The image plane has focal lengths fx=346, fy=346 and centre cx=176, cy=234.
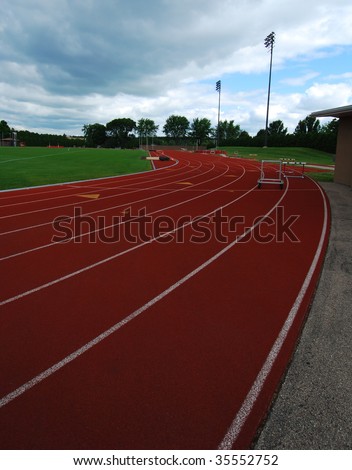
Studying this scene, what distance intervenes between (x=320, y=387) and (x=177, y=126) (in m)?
154

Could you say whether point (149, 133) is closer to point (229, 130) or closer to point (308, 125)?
point (229, 130)

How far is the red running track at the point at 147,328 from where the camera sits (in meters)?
2.87

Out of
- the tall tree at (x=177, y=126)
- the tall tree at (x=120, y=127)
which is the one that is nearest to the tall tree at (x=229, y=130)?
the tall tree at (x=177, y=126)

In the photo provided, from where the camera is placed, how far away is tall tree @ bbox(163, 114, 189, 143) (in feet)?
489

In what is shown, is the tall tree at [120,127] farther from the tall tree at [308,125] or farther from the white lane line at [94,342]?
the white lane line at [94,342]

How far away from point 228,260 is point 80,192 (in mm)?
10300

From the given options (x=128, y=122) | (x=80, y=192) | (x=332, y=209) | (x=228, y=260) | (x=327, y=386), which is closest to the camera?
(x=327, y=386)

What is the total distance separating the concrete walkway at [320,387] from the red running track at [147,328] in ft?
0.51

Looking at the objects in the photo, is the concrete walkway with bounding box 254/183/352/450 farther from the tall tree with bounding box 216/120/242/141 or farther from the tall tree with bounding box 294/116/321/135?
the tall tree with bounding box 216/120/242/141

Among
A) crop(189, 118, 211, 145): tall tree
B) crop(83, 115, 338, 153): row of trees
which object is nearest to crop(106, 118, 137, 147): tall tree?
crop(83, 115, 338, 153): row of trees
